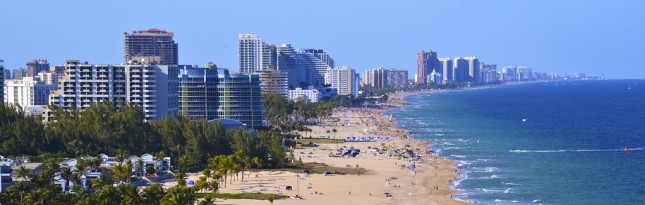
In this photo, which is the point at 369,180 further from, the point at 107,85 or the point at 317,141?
the point at 317,141

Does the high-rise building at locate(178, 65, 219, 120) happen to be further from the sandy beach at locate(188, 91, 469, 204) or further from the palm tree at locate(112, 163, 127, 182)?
the palm tree at locate(112, 163, 127, 182)

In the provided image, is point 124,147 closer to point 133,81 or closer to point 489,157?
point 133,81

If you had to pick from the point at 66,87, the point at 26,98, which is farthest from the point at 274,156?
the point at 26,98

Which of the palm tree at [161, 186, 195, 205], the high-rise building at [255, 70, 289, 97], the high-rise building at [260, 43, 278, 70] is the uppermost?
the high-rise building at [260, 43, 278, 70]

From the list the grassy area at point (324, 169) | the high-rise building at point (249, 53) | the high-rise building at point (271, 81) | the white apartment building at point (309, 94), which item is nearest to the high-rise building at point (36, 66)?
the high-rise building at point (249, 53)

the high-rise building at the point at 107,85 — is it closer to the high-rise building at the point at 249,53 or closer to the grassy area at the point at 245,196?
the grassy area at the point at 245,196

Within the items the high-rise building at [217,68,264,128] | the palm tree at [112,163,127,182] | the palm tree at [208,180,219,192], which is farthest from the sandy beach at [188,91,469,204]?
the high-rise building at [217,68,264,128]
